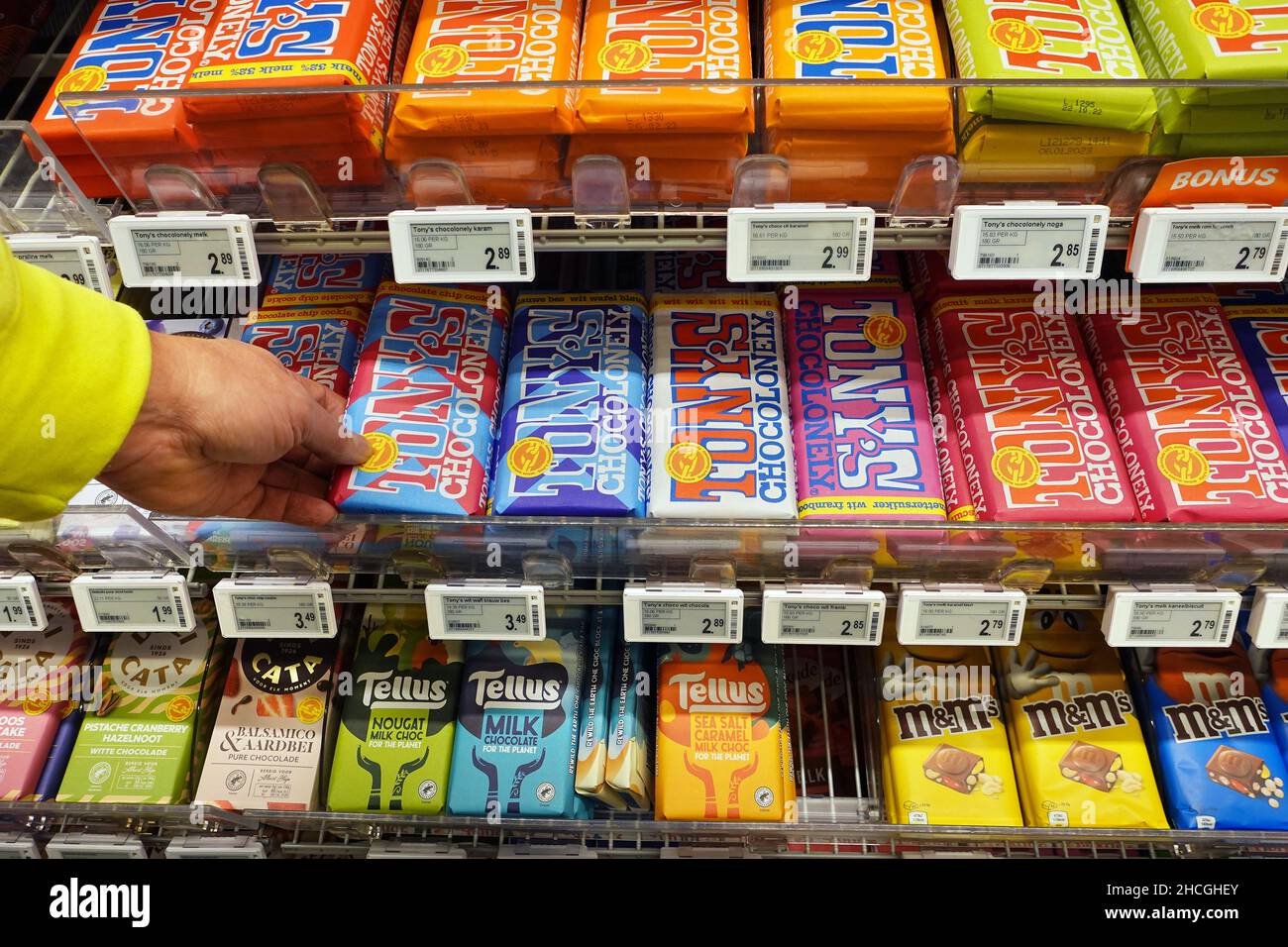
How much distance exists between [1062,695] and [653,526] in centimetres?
71

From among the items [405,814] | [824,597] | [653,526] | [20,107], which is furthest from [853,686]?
[20,107]

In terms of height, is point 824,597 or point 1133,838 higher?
point 824,597

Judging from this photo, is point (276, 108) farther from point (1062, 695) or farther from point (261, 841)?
point (1062, 695)

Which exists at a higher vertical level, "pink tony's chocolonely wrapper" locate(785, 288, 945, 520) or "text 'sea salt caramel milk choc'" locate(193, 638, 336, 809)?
"pink tony's chocolonely wrapper" locate(785, 288, 945, 520)

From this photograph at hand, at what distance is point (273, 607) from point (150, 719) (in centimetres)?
36

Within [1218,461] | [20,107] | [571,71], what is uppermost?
[20,107]

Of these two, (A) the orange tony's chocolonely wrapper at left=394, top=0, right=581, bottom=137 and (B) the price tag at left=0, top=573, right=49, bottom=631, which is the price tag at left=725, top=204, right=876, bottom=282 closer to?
(A) the orange tony's chocolonely wrapper at left=394, top=0, right=581, bottom=137

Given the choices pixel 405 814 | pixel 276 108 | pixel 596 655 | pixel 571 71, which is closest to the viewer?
pixel 276 108

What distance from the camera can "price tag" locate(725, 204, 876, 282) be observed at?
1.14 m

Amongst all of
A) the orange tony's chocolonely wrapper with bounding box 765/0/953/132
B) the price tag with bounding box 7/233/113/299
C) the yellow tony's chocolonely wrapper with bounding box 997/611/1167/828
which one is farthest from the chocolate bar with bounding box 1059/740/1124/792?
the price tag with bounding box 7/233/113/299

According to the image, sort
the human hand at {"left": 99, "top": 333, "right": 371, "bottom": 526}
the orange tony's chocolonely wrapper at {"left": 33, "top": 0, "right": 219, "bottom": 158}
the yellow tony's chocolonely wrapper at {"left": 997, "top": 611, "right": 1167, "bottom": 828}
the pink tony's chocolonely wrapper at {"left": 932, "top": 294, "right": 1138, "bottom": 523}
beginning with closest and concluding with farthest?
the human hand at {"left": 99, "top": 333, "right": 371, "bottom": 526}, the orange tony's chocolonely wrapper at {"left": 33, "top": 0, "right": 219, "bottom": 158}, the pink tony's chocolonely wrapper at {"left": 932, "top": 294, "right": 1138, "bottom": 523}, the yellow tony's chocolonely wrapper at {"left": 997, "top": 611, "right": 1167, "bottom": 828}

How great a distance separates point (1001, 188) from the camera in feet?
3.93

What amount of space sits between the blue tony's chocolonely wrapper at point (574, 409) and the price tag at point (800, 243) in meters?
0.31

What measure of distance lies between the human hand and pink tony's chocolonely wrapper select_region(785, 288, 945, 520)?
619 mm
